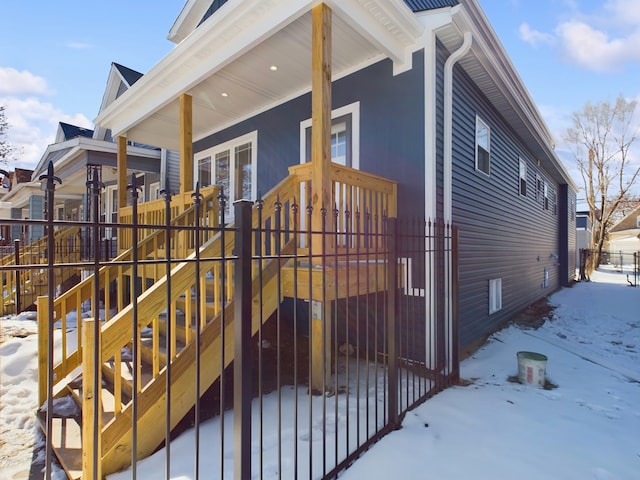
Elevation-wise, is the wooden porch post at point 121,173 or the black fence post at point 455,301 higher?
the wooden porch post at point 121,173

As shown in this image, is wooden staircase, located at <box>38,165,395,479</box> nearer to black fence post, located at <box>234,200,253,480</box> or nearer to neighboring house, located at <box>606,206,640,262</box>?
black fence post, located at <box>234,200,253,480</box>

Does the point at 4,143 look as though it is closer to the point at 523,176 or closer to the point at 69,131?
the point at 69,131

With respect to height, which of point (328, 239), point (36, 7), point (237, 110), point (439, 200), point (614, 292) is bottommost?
point (614, 292)

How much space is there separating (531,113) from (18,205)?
22.5 metres

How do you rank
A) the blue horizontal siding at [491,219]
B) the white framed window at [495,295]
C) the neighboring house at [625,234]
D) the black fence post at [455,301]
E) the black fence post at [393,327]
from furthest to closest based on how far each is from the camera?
1. the neighboring house at [625,234]
2. the white framed window at [495,295]
3. the blue horizontal siding at [491,219]
4. the black fence post at [455,301]
5. the black fence post at [393,327]

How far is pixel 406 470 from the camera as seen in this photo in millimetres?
2439

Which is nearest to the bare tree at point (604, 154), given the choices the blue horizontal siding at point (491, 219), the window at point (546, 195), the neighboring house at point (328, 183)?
the window at point (546, 195)

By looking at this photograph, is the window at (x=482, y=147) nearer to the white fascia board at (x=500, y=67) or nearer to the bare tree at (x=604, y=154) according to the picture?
the white fascia board at (x=500, y=67)

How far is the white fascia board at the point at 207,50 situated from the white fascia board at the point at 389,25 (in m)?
0.55

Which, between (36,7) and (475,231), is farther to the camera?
(36,7)

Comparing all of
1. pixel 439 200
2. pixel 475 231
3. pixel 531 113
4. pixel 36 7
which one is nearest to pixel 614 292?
pixel 531 113

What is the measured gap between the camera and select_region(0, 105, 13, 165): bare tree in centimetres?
1865

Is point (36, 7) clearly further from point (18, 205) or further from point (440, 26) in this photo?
point (18, 205)

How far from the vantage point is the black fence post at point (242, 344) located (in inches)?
70.8
